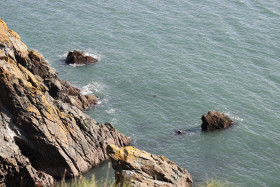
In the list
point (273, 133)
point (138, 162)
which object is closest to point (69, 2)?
point (273, 133)

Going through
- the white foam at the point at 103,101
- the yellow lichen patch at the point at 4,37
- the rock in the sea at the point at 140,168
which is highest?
the yellow lichen patch at the point at 4,37

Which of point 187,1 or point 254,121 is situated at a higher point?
point 187,1

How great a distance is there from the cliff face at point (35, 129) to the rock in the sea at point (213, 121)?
58.7ft

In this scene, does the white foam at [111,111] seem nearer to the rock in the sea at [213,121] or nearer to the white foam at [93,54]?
the rock in the sea at [213,121]

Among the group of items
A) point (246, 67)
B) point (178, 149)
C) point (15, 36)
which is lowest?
point (178, 149)

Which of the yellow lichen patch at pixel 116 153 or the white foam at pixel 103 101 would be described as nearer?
the yellow lichen patch at pixel 116 153

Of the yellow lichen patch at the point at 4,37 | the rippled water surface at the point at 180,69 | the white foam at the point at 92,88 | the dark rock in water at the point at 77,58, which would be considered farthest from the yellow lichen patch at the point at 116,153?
the dark rock in water at the point at 77,58

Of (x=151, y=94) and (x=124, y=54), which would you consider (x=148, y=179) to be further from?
(x=124, y=54)

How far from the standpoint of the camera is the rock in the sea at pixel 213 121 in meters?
68.1

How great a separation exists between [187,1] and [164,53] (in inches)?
1279

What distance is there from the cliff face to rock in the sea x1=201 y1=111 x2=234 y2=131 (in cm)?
1789

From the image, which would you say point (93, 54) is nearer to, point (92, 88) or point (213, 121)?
point (92, 88)

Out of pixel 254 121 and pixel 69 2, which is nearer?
pixel 254 121

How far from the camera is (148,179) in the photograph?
4116 cm
